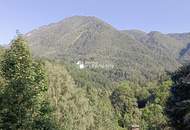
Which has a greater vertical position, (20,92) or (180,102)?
(20,92)

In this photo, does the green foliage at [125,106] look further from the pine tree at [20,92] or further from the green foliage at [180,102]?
the pine tree at [20,92]

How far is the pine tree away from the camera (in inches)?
612

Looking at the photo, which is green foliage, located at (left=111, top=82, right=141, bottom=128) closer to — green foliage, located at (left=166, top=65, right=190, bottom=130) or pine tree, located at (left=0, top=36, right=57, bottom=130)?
green foliage, located at (left=166, top=65, right=190, bottom=130)

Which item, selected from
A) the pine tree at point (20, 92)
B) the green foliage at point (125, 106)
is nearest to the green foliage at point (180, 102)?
the pine tree at point (20, 92)

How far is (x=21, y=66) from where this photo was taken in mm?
16125

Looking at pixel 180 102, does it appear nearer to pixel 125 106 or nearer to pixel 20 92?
pixel 20 92

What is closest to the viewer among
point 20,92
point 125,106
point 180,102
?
point 20,92

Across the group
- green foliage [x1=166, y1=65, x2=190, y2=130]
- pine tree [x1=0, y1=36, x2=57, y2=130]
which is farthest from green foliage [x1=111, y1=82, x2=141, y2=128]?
pine tree [x1=0, y1=36, x2=57, y2=130]

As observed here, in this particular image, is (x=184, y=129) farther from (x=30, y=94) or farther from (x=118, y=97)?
(x=118, y=97)

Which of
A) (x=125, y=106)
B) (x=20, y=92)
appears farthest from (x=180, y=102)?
(x=125, y=106)

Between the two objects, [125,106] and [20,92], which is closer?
[20,92]

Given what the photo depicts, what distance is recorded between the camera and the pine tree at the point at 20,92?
15.5m

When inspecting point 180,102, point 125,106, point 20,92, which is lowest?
point 125,106

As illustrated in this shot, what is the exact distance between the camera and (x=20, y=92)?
51.7 feet
